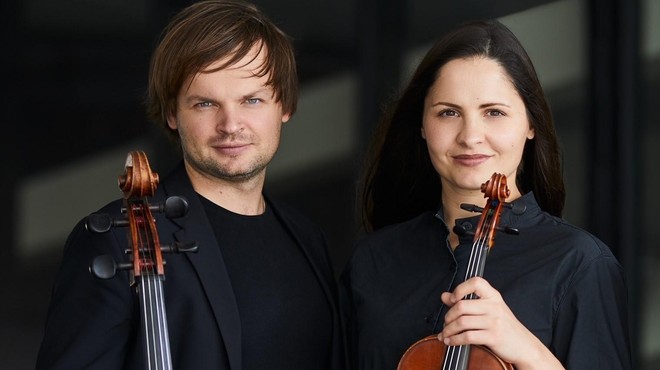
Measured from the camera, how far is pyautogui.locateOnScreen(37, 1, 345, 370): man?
2.28 m

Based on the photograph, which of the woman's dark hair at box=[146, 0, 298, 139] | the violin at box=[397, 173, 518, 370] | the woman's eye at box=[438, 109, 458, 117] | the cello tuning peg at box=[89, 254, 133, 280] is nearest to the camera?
the cello tuning peg at box=[89, 254, 133, 280]

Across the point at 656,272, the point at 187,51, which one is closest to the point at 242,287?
the point at 187,51

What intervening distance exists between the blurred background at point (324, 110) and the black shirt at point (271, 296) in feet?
4.65

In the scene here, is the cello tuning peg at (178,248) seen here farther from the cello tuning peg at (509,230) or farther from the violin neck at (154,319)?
the cello tuning peg at (509,230)

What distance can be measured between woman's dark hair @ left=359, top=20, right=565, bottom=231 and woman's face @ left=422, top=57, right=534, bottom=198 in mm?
32

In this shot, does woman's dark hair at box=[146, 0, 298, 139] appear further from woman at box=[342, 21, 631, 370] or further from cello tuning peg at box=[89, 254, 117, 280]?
cello tuning peg at box=[89, 254, 117, 280]

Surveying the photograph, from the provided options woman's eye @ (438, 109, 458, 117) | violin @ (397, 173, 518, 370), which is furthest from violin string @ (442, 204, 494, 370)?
woman's eye @ (438, 109, 458, 117)

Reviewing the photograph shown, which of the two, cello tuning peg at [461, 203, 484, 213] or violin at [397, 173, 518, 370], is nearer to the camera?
violin at [397, 173, 518, 370]

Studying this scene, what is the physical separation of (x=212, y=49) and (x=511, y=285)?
0.75 metres

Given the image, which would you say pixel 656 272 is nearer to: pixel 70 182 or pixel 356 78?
pixel 356 78

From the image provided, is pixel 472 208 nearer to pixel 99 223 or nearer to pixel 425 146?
pixel 425 146

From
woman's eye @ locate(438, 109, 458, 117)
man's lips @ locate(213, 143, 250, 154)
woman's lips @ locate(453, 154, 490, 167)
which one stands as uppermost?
woman's eye @ locate(438, 109, 458, 117)

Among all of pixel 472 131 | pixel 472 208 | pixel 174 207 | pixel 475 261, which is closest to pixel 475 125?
pixel 472 131

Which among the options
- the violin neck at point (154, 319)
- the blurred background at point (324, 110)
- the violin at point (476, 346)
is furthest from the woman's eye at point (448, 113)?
the blurred background at point (324, 110)
